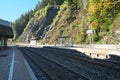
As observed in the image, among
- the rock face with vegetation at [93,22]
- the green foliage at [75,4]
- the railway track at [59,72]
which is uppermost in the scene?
the green foliage at [75,4]

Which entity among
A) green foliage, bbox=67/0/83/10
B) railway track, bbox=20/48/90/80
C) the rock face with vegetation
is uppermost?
green foliage, bbox=67/0/83/10

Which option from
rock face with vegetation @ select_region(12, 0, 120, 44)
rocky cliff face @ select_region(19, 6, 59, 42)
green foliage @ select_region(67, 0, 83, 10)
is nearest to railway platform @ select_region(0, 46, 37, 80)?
rock face with vegetation @ select_region(12, 0, 120, 44)

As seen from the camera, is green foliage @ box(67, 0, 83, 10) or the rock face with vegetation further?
green foliage @ box(67, 0, 83, 10)

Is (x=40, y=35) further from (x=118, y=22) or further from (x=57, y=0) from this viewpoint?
(x=118, y=22)

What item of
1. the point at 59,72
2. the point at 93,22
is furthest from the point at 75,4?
the point at 59,72

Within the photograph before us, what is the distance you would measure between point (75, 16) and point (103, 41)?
1916 inches

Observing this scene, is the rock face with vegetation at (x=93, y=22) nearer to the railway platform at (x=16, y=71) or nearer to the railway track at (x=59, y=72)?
the railway platform at (x=16, y=71)

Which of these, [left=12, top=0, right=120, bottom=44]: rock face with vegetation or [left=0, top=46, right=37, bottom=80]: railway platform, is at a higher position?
[left=12, top=0, right=120, bottom=44]: rock face with vegetation

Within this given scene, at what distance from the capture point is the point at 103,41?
69688 millimetres

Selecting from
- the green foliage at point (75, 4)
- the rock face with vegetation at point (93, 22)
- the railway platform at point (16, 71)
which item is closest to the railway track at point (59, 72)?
the railway platform at point (16, 71)

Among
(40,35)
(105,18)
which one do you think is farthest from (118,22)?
(40,35)

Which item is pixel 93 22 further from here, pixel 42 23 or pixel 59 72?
pixel 42 23

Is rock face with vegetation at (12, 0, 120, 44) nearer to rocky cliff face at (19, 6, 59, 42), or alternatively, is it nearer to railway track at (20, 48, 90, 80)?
rocky cliff face at (19, 6, 59, 42)

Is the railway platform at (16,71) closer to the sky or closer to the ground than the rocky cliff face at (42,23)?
closer to the ground
